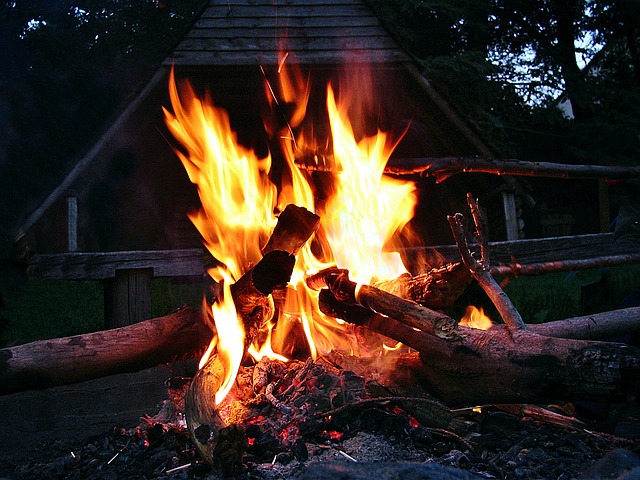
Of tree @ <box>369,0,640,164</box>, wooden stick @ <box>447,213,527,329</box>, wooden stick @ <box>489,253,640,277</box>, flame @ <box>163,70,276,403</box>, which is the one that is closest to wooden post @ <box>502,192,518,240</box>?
wooden stick @ <box>489,253,640,277</box>

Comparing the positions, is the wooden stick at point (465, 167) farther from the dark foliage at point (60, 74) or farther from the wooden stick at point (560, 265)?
the dark foliage at point (60, 74)

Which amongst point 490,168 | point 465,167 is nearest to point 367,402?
point 465,167

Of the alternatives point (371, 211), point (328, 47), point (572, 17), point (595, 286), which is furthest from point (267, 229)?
point (572, 17)

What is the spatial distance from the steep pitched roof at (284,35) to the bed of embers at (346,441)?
15.2ft

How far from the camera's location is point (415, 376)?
3334 mm

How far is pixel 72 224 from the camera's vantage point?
670 centimetres

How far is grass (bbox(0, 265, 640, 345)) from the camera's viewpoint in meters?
7.93

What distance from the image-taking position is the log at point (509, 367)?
8.40ft

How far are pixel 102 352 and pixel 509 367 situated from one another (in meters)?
2.46

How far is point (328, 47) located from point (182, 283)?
5.39 m

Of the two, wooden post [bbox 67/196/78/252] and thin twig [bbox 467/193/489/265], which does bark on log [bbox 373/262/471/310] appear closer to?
thin twig [bbox 467/193/489/265]

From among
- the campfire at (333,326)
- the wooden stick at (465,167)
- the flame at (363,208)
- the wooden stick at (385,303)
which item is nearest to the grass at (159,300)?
the wooden stick at (465,167)

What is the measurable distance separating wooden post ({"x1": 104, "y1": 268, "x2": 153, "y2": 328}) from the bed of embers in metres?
2.07

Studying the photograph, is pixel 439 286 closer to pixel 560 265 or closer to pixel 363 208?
pixel 363 208
